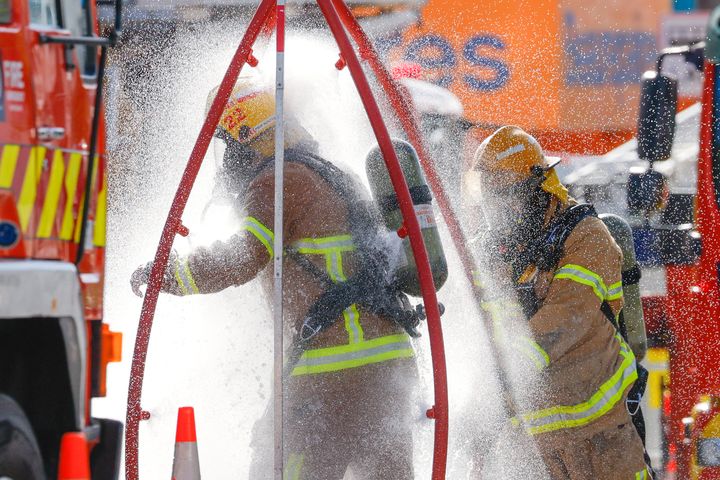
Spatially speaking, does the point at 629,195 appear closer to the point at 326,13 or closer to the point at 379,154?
the point at 379,154

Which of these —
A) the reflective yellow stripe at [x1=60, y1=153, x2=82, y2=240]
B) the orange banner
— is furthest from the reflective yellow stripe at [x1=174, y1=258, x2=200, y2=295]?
the orange banner

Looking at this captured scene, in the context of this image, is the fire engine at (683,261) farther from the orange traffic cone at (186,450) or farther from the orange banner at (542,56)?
the orange banner at (542,56)

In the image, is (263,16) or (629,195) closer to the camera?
(263,16)

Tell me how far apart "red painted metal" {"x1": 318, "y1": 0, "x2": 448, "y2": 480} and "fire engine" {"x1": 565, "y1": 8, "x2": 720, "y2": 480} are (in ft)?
5.54

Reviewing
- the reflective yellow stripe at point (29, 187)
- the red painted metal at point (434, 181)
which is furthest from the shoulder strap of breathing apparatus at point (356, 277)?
the reflective yellow stripe at point (29, 187)

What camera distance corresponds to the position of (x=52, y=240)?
10.8 ft

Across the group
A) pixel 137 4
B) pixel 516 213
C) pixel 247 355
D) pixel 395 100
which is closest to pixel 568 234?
pixel 516 213

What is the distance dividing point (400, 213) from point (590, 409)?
1.30 meters

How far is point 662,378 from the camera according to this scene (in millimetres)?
6719

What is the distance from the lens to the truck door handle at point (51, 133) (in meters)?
3.21

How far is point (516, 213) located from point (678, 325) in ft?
3.87

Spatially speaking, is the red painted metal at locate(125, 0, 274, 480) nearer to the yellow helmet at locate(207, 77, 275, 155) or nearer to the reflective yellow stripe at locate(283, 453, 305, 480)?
the yellow helmet at locate(207, 77, 275, 155)

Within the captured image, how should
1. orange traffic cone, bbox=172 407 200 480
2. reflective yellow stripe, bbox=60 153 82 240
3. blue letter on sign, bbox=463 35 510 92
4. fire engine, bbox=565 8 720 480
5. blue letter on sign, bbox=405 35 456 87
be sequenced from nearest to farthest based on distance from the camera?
reflective yellow stripe, bbox=60 153 82 240 → orange traffic cone, bbox=172 407 200 480 → fire engine, bbox=565 8 720 480 → blue letter on sign, bbox=405 35 456 87 → blue letter on sign, bbox=463 35 510 92

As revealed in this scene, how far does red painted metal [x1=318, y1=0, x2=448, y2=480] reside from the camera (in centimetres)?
434
